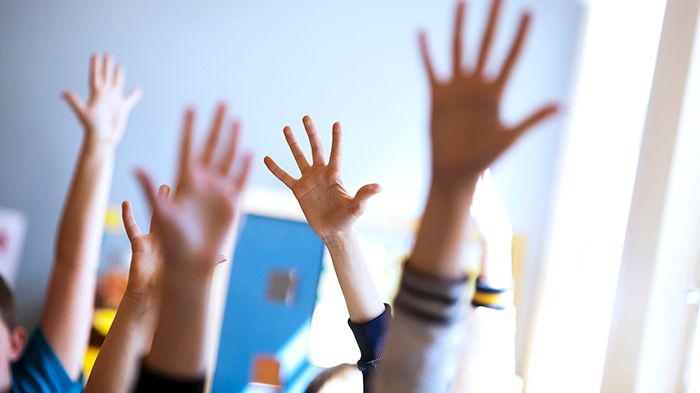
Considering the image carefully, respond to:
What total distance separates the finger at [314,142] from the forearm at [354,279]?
0.13 m

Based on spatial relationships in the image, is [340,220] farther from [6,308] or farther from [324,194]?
[6,308]

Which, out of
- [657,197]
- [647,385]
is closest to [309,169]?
[657,197]

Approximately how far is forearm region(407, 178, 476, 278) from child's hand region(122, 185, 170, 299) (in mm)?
473

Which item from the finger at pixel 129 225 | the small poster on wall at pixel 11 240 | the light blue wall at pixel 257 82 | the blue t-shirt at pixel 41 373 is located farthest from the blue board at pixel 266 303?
the finger at pixel 129 225

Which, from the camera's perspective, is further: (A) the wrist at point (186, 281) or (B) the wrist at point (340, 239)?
(B) the wrist at point (340, 239)

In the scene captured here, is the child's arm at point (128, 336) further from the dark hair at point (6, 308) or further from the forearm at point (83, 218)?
the dark hair at point (6, 308)

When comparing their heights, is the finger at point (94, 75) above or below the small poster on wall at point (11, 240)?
above

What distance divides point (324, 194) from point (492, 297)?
266 millimetres

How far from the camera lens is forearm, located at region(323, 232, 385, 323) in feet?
2.93

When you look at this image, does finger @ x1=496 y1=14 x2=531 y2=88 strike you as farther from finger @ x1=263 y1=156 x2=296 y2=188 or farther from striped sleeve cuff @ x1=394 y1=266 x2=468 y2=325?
finger @ x1=263 y1=156 x2=296 y2=188

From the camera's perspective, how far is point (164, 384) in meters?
0.56

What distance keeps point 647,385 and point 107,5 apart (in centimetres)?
233

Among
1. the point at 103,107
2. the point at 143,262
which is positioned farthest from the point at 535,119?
the point at 103,107

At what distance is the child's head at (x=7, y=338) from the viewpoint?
1.16 meters
